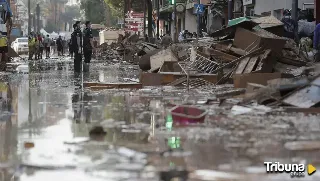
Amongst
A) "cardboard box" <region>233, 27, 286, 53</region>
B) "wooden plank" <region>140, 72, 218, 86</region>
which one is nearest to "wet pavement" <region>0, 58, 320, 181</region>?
"wooden plank" <region>140, 72, 218, 86</region>

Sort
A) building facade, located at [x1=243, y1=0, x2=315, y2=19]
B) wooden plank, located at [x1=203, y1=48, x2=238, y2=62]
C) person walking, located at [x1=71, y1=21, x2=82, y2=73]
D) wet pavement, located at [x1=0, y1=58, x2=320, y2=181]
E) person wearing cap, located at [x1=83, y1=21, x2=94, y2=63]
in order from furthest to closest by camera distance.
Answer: building facade, located at [x1=243, y1=0, x2=315, y2=19], person wearing cap, located at [x1=83, y1=21, x2=94, y2=63], person walking, located at [x1=71, y1=21, x2=82, y2=73], wooden plank, located at [x1=203, y1=48, x2=238, y2=62], wet pavement, located at [x1=0, y1=58, x2=320, y2=181]

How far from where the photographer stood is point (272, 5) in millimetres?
37188

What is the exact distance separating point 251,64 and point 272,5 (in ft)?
68.7

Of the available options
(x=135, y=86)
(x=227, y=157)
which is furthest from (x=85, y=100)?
(x=227, y=157)

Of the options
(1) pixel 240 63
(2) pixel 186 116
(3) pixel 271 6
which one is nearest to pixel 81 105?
(2) pixel 186 116

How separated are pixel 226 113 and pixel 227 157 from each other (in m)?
3.74

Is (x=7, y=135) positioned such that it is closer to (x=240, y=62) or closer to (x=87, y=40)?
(x=240, y=62)

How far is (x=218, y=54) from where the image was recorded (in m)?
19.6

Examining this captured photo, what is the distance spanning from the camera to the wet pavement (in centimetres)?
677

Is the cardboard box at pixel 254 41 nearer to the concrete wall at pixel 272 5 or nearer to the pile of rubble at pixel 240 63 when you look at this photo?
the pile of rubble at pixel 240 63

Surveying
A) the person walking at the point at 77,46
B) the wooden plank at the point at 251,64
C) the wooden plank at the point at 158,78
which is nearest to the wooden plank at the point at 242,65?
the wooden plank at the point at 251,64

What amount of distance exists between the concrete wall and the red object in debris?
23046 mm

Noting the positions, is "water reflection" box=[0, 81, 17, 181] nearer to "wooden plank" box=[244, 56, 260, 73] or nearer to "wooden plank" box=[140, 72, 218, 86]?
"wooden plank" box=[140, 72, 218, 86]

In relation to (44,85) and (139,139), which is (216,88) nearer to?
(44,85)
